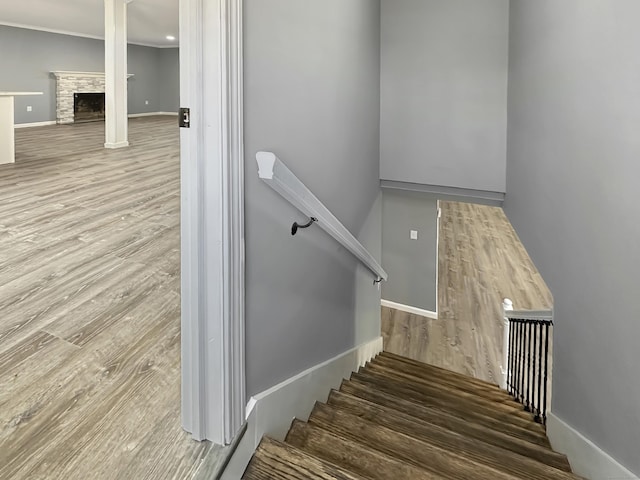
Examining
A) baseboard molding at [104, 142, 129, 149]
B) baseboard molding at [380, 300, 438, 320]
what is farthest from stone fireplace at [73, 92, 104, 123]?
baseboard molding at [380, 300, 438, 320]

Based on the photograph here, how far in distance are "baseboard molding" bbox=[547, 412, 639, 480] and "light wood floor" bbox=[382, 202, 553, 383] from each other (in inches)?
120

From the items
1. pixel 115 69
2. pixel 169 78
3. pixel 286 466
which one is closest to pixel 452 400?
pixel 286 466

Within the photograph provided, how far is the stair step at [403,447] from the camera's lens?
1.57 metres

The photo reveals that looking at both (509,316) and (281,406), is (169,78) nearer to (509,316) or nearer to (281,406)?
(509,316)

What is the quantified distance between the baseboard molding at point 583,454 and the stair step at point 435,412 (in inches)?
3.6

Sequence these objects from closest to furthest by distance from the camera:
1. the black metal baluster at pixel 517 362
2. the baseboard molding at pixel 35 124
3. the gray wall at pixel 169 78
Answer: the black metal baluster at pixel 517 362, the baseboard molding at pixel 35 124, the gray wall at pixel 169 78

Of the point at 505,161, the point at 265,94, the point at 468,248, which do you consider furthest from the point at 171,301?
the point at 468,248

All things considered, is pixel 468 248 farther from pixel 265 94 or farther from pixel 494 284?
pixel 265 94

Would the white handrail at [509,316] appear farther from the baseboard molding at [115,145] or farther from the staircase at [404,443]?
the baseboard molding at [115,145]

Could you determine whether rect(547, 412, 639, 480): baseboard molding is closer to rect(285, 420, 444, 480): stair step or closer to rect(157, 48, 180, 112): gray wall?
rect(285, 420, 444, 480): stair step

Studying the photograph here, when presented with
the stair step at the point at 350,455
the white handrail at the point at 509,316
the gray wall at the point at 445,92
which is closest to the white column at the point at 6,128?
the gray wall at the point at 445,92

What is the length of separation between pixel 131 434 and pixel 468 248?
25.1 ft

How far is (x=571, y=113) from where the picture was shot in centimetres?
200

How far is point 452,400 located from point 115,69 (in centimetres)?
642
